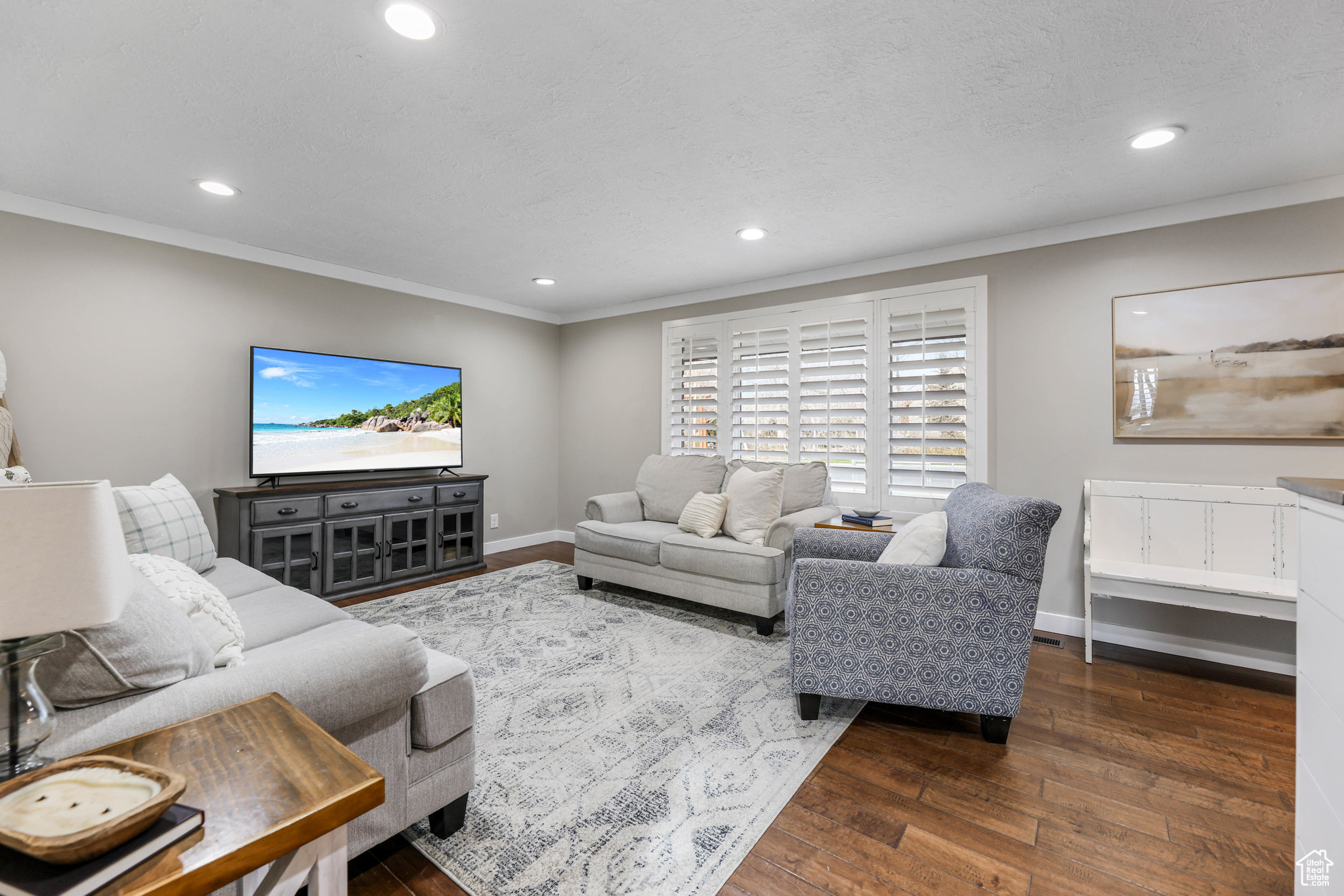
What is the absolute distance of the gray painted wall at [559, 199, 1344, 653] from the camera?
9.06 feet

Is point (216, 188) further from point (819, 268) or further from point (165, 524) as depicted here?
point (819, 268)

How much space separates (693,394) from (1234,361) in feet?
10.7

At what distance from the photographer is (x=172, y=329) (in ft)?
11.4

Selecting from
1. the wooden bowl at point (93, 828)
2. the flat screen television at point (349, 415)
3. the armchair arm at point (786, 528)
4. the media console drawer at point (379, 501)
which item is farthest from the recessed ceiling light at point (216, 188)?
the armchair arm at point (786, 528)

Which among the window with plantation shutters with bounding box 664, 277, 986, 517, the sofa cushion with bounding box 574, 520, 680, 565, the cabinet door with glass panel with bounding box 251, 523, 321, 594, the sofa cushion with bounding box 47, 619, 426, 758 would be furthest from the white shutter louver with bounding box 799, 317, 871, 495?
the cabinet door with glass panel with bounding box 251, 523, 321, 594

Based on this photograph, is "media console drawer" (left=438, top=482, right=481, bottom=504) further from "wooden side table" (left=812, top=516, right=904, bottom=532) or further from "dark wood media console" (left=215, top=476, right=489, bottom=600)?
"wooden side table" (left=812, top=516, right=904, bottom=532)

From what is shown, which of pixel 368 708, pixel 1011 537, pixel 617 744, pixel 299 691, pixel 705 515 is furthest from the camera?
pixel 705 515

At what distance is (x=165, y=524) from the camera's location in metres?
2.51

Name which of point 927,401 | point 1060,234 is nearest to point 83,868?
point 927,401

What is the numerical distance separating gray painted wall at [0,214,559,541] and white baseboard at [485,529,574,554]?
66.5 inches

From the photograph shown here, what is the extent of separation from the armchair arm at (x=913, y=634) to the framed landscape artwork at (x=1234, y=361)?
1775mm

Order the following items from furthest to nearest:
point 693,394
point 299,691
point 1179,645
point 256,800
Answer: 1. point 693,394
2. point 1179,645
3. point 299,691
4. point 256,800

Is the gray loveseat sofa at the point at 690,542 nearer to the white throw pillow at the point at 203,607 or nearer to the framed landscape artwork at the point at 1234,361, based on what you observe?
the framed landscape artwork at the point at 1234,361

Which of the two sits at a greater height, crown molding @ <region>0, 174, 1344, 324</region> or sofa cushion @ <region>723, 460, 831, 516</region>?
crown molding @ <region>0, 174, 1344, 324</region>
